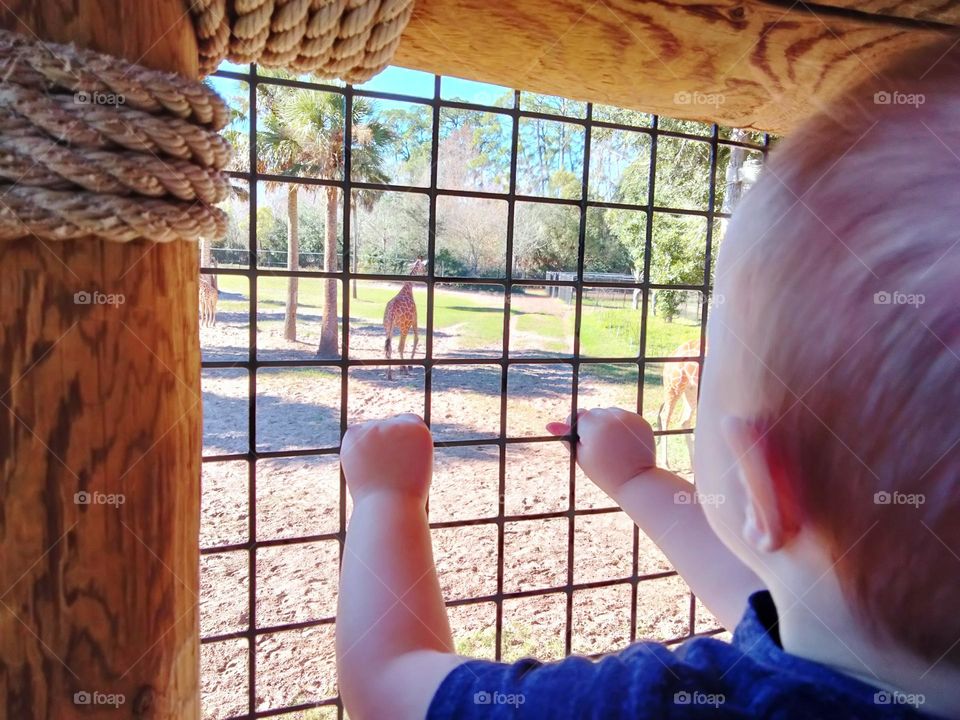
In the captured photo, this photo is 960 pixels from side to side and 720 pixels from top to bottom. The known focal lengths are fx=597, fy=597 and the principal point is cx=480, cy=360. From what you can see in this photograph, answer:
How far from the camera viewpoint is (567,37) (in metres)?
0.69

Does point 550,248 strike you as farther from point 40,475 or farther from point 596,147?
point 40,475

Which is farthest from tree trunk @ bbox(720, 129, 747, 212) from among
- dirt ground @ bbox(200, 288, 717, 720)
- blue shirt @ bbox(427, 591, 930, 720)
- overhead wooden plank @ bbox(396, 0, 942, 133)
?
dirt ground @ bbox(200, 288, 717, 720)

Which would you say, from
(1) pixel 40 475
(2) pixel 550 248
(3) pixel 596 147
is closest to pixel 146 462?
(1) pixel 40 475

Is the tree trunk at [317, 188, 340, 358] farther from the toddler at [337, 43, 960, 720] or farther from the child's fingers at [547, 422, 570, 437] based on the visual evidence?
the toddler at [337, 43, 960, 720]

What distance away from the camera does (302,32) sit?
0.55 m

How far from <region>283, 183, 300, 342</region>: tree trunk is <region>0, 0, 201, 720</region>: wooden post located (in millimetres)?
727

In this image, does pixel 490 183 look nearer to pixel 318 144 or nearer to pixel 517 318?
pixel 318 144

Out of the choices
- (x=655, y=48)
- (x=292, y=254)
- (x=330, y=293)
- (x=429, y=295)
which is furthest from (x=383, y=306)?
(x=655, y=48)

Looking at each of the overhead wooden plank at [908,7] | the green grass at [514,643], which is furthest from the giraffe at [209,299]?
the overhead wooden plank at [908,7]

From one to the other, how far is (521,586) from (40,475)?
11.1ft

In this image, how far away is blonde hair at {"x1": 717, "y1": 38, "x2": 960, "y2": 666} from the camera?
1.04 feet

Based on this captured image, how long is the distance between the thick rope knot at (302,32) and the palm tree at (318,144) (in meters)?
1.80

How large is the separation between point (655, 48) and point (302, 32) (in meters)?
0.43

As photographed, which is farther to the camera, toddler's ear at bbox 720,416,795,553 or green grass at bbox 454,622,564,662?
green grass at bbox 454,622,564,662
